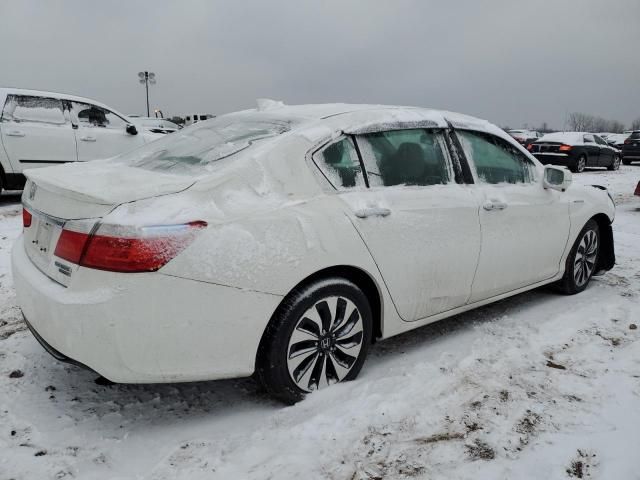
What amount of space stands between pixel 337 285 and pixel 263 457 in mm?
848

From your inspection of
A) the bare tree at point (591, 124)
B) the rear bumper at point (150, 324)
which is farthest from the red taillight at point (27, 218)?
the bare tree at point (591, 124)

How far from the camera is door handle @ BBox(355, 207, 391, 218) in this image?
266 cm

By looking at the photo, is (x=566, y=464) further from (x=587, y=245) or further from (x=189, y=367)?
(x=587, y=245)

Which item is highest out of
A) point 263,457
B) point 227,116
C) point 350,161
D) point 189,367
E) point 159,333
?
point 227,116

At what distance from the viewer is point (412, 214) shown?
2.89 meters

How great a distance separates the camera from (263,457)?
220 centimetres

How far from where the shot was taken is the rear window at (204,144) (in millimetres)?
2664

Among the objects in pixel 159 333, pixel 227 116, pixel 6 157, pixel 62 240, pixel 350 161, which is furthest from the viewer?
pixel 6 157

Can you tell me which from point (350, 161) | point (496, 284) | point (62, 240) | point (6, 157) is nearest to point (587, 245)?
point (496, 284)

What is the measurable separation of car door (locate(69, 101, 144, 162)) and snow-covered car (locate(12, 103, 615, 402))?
5.54 m

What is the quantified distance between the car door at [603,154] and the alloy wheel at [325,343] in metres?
17.7

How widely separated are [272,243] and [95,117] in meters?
7.29

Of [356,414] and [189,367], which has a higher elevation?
[189,367]

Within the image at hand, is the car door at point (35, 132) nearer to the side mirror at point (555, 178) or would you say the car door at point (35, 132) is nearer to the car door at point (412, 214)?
the car door at point (412, 214)
